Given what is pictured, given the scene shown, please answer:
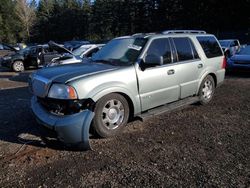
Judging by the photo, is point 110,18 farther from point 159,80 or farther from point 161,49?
point 159,80

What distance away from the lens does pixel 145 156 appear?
430 centimetres

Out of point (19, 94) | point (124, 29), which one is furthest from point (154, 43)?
point (124, 29)

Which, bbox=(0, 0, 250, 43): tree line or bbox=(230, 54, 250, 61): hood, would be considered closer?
bbox=(230, 54, 250, 61): hood

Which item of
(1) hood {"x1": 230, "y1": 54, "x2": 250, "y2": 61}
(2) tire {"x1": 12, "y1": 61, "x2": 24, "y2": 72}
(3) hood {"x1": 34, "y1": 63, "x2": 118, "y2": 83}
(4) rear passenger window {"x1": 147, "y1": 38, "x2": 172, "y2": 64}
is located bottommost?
(2) tire {"x1": 12, "y1": 61, "x2": 24, "y2": 72}

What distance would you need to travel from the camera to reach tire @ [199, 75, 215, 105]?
6852 millimetres

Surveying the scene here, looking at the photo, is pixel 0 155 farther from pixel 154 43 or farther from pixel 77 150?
pixel 154 43

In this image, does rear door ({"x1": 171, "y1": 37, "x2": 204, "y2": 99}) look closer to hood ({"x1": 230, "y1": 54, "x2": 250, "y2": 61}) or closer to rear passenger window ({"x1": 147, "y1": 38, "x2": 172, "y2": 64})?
rear passenger window ({"x1": 147, "y1": 38, "x2": 172, "y2": 64})

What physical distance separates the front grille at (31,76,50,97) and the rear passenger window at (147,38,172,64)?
2.04 metres

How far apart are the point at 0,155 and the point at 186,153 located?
2.88m

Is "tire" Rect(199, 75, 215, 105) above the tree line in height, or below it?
below

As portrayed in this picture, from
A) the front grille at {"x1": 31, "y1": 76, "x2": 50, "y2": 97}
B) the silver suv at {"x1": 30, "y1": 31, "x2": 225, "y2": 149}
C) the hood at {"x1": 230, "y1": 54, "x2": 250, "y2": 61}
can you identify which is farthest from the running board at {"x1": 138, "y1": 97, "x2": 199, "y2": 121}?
the hood at {"x1": 230, "y1": 54, "x2": 250, "y2": 61}

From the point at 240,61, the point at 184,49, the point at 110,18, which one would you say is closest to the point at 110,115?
the point at 184,49

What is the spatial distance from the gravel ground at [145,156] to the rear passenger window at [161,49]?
128 centimetres

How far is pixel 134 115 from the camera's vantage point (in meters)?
5.30
